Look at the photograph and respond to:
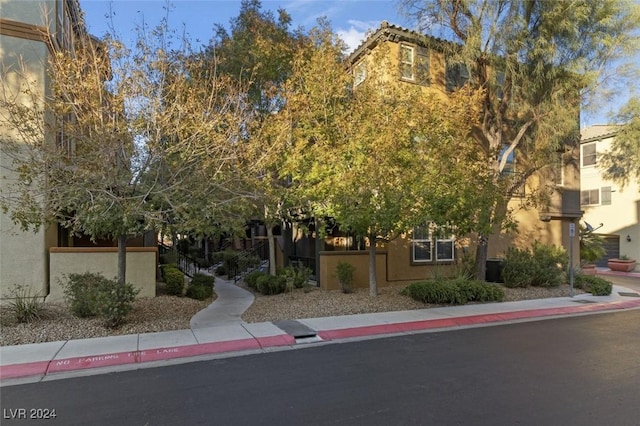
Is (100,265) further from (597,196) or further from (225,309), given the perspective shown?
(597,196)

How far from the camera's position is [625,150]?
85.5 ft

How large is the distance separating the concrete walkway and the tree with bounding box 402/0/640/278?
7.62m

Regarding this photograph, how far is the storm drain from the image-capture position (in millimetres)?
8453

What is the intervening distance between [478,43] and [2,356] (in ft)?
47.9

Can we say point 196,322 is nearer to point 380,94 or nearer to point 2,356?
point 2,356

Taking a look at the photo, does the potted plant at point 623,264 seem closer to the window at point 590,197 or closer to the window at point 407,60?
the window at point 590,197

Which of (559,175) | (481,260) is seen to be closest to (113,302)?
(481,260)

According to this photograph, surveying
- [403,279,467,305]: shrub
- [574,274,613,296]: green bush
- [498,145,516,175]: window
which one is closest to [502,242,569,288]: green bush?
[574,274,613,296]: green bush

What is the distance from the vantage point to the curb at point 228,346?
6.51 m

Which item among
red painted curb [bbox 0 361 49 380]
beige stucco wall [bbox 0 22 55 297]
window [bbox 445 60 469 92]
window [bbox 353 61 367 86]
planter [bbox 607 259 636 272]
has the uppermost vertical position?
window [bbox 445 60 469 92]

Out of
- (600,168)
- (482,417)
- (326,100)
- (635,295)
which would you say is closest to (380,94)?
(326,100)

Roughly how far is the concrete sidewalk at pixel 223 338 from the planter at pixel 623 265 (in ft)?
52.0

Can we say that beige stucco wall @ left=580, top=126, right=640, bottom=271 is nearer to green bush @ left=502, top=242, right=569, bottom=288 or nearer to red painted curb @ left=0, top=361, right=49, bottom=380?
green bush @ left=502, top=242, right=569, bottom=288

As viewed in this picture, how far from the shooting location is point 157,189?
843 cm
